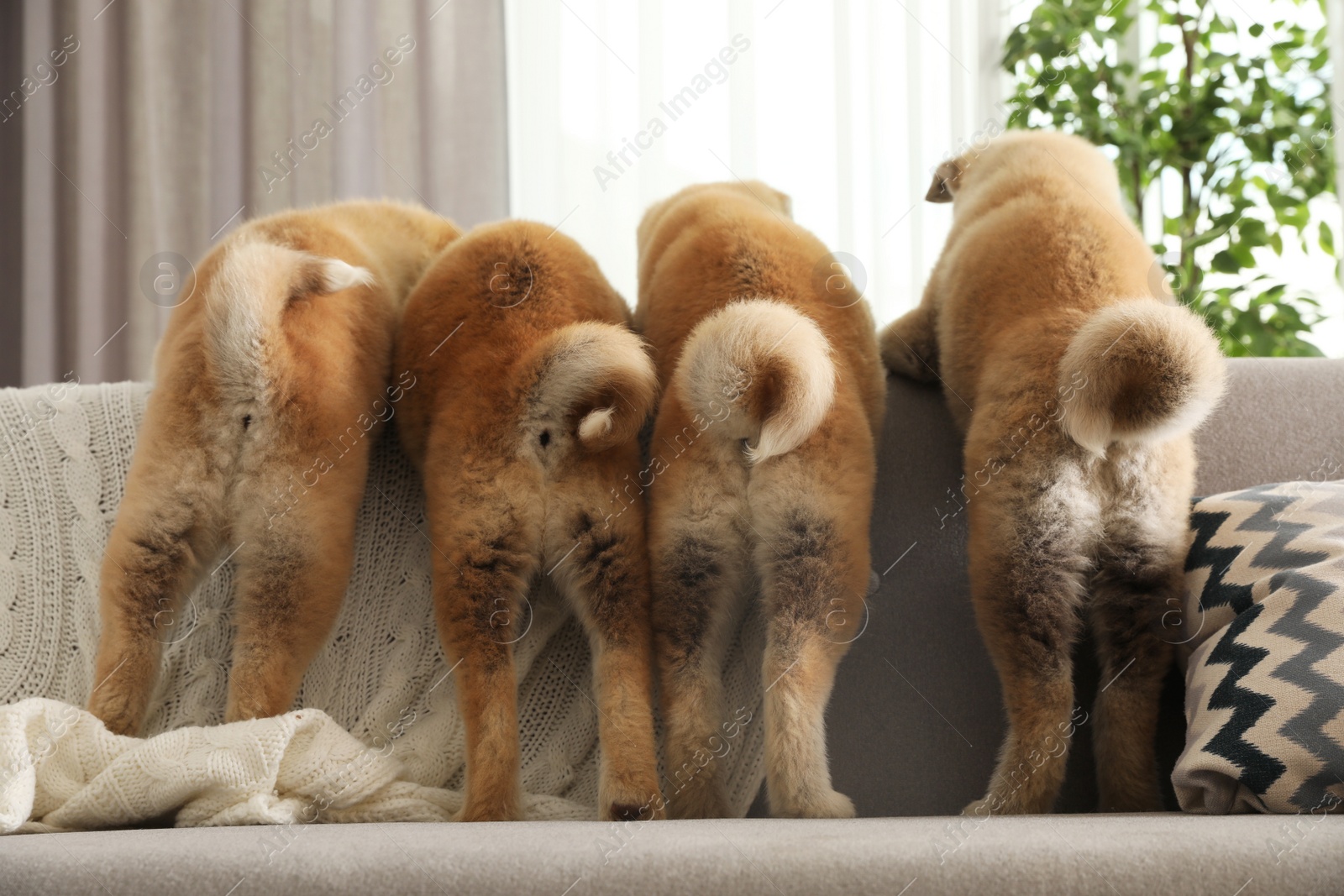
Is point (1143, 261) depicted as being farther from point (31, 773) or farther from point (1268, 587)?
point (31, 773)

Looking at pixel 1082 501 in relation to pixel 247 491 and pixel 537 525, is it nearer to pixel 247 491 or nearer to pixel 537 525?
pixel 537 525

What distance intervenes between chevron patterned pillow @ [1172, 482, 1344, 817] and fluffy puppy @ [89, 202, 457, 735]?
0.94 metres

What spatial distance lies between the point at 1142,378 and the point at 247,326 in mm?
962

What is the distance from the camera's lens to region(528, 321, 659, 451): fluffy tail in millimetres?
1146

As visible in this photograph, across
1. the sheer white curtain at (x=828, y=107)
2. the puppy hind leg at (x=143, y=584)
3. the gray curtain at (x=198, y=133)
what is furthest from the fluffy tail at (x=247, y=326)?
the gray curtain at (x=198, y=133)

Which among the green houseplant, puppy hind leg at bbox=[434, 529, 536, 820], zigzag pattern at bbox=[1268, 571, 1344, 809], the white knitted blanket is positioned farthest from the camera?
the green houseplant

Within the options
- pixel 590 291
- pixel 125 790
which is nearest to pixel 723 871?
pixel 125 790

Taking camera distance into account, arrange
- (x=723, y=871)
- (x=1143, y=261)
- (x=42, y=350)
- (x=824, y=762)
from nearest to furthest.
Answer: (x=723, y=871) < (x=824, y=762) < (x=1143, y=261) < (x=42, y=350)

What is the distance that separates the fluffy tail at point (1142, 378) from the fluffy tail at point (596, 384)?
1.50ft

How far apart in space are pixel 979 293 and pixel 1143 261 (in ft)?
0.65

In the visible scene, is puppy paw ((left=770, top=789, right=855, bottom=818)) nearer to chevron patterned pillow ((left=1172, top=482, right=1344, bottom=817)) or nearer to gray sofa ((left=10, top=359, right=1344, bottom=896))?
gray sofa ((left=10, top=359, right=1344, bottom=896))

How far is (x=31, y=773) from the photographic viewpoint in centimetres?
96
